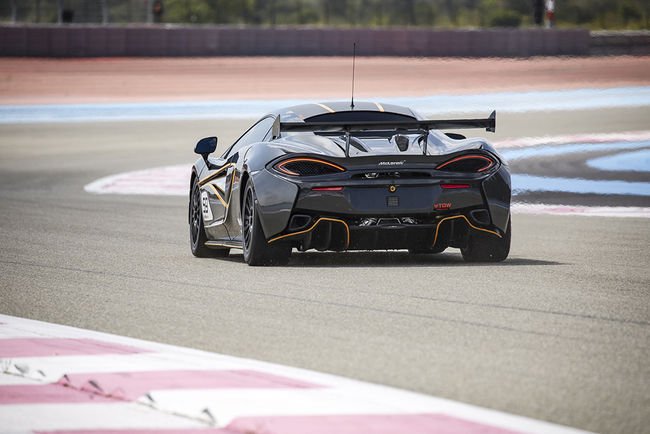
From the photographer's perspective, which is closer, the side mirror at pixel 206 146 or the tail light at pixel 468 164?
the tail light at pixel 468 164

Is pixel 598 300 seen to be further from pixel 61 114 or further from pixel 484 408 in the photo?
pixel 61 114

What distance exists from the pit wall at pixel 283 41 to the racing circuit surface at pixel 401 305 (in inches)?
1148

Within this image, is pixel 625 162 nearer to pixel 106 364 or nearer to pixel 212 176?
pixel 212 176

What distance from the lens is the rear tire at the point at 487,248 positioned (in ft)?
30.2

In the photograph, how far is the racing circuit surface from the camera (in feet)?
17.1

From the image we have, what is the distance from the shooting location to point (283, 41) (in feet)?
155

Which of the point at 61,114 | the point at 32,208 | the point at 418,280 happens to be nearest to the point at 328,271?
the point at 418,280

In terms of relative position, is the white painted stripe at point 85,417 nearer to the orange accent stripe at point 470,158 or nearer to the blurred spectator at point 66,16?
the orange accent stripe at point 470,158

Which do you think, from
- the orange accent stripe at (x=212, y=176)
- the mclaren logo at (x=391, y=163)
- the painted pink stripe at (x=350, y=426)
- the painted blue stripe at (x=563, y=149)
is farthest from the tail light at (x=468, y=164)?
the painted blue stripe at (x=563, y=149)

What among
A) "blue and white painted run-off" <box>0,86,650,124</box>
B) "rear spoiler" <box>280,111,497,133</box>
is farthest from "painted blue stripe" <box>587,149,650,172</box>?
"rear spoiler" <box>280,111,497,133</box>

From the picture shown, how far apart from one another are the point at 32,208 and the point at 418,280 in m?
8.55

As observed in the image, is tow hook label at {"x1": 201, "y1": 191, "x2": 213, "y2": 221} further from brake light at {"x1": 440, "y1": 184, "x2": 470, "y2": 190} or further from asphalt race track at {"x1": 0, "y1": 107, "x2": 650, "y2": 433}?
brake light at {"x1": 440, "y1": 184, "x2": 470, "y2": 190}

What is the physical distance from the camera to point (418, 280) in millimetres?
8281

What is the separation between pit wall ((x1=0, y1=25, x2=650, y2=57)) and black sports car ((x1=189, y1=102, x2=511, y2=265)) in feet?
106
